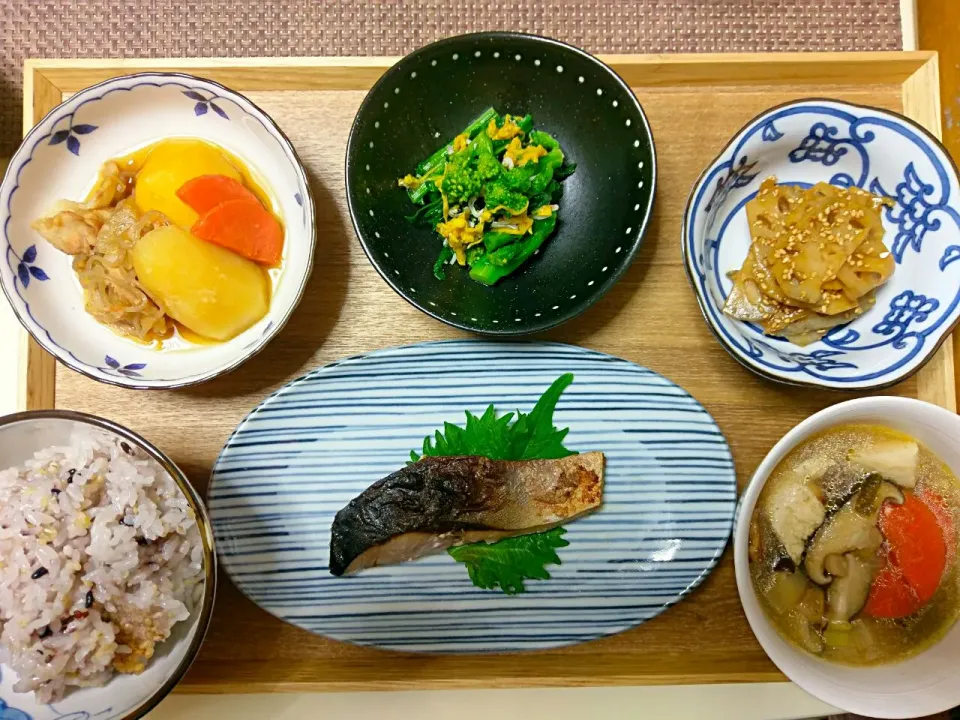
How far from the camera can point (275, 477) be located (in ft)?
5.36

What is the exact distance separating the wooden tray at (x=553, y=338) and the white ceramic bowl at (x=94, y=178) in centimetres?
11

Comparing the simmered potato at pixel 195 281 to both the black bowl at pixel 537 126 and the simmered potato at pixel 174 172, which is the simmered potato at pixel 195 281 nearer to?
the simmered potato at pixel 174 172

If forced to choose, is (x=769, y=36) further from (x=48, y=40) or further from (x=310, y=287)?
(x=48, y=40)

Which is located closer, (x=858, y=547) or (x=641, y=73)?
(x=858, y=547)

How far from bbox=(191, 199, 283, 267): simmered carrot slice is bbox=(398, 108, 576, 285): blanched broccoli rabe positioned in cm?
35

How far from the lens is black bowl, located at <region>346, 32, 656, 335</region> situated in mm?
1528

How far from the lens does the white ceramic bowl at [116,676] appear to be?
1.32 m

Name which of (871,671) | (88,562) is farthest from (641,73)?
(88,562)

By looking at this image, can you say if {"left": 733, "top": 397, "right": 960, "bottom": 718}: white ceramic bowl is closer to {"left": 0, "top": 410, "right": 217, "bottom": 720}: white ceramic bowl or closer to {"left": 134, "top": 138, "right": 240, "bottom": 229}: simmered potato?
{"left": 0, "top": 410, "right": 217, "bottom": 720}: white ceramic bowl

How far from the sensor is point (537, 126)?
68.0 inches

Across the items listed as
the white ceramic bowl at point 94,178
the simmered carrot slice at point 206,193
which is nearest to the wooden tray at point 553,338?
the white ceramic bowl at point 94,178

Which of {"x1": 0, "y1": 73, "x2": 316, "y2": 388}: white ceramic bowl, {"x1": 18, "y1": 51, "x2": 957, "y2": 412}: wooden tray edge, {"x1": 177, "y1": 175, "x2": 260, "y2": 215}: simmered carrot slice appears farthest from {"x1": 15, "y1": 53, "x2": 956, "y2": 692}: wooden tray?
{"x1": 177, "y1": 175, "x2": 260, "y2": 215}: simmered carrot slice

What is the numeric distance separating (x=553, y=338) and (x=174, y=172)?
41.1 inches

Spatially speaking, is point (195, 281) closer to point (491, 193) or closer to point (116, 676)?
point (491, 193)
